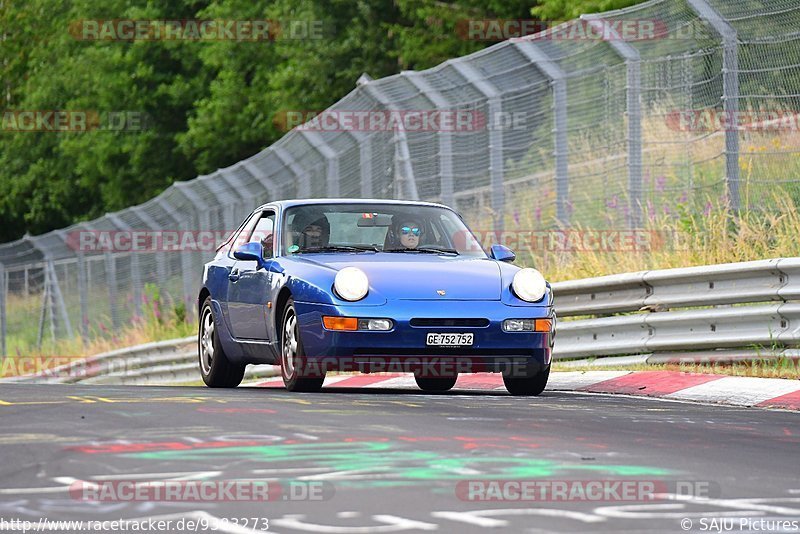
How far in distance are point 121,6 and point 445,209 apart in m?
44.4

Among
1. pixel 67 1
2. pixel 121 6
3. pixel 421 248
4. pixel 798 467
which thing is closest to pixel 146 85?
pixel 121 6

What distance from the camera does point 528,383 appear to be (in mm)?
12195

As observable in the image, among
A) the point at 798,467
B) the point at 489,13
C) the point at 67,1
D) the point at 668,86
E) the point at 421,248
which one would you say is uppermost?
the point at 67,1

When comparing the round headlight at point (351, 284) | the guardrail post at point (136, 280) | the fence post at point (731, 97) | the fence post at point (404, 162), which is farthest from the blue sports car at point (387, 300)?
the guardrail post at point (136, 280)

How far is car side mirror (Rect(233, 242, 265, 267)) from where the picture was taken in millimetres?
12625

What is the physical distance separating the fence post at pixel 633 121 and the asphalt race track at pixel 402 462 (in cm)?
515

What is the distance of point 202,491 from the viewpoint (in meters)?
6.54

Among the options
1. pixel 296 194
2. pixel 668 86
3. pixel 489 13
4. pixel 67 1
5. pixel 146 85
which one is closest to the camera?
pixel 668 86

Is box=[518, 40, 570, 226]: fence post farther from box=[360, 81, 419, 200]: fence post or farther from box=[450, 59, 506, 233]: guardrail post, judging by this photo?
box=[360, 81, 419, 200]: fence post

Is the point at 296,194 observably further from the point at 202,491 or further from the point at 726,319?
the point at 202,491

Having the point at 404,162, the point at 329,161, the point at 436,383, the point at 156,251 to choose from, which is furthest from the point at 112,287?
the point at 436,383

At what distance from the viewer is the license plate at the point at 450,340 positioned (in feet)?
37.5

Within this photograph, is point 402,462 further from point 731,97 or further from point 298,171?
point 298,171

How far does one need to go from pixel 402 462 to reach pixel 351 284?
4.14m
